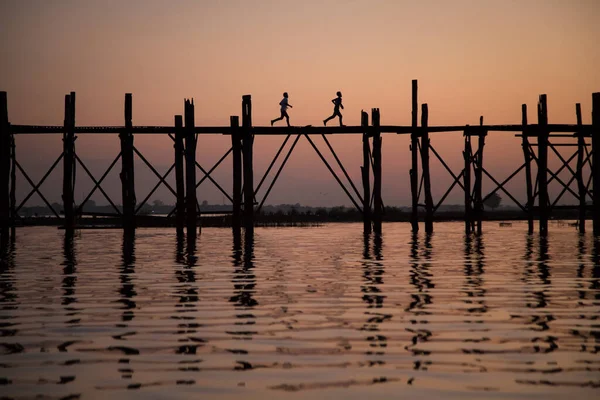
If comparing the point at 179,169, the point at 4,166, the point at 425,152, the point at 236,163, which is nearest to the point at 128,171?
the point at 179,169

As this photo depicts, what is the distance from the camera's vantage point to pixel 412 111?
32000mm

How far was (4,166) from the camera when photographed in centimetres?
3075

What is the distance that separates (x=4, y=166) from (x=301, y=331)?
23.5 meters

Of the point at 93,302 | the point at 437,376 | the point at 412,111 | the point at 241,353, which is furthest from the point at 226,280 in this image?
the point at 412,111

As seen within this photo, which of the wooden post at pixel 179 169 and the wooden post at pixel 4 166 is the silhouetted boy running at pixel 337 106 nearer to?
the wooden post at pixel 179 169

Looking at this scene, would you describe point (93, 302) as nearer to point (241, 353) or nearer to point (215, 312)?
point (215, 312)

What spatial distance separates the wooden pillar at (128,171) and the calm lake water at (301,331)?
12.7 meters

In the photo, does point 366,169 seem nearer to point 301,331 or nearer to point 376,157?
point 376,157

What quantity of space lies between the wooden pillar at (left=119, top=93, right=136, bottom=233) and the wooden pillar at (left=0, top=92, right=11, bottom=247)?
141 inches

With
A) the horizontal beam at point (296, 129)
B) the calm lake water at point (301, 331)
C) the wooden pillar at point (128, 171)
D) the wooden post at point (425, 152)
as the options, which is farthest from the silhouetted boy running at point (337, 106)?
the calm lake water at point (301, 331)

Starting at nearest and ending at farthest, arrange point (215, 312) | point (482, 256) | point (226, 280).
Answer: point (215, 312) → point (226, 280) → point (482, 256)

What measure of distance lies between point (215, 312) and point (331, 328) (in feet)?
6.39

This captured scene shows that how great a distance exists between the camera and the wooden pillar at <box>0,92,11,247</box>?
30266 millimetres

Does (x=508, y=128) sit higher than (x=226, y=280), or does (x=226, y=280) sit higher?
(x=508, y=128)
